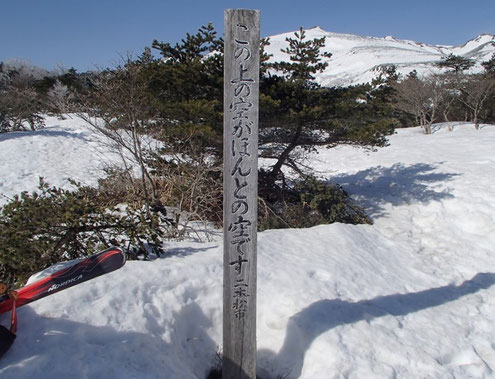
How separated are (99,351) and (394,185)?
831 cm

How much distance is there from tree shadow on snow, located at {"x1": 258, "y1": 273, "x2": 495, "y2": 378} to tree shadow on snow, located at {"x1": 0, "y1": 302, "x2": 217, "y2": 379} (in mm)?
749

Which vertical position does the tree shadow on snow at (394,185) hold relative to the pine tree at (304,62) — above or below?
below

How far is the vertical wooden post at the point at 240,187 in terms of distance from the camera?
2305 millimetres

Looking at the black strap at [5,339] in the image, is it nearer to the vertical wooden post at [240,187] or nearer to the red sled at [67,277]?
the red sled at [67,277]

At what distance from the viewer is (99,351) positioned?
7.96ft

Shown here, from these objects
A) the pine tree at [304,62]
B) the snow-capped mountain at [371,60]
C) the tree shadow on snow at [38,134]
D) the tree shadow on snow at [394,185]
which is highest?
the snow-capped mountain at [371,60]

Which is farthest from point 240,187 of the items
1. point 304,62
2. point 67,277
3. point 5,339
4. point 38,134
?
point 38,134

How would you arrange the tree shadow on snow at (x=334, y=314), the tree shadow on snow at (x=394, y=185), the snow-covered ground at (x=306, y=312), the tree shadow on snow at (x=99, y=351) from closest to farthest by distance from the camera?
1. the tree shadow on snow at (x=99, y=351)
2. the snow-covered ground at (x=306, y=312)
3. the tree shadow on snow at (x=334, y=314)
4. the tree shadow on snow at (x=394, y=185)

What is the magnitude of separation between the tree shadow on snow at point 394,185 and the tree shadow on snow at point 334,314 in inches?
131

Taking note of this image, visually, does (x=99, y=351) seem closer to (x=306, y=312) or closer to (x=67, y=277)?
(x=67, y=277)

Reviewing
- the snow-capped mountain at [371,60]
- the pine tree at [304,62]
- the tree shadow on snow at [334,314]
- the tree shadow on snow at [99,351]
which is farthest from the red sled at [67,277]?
the snow-capped mountain at [371,60]

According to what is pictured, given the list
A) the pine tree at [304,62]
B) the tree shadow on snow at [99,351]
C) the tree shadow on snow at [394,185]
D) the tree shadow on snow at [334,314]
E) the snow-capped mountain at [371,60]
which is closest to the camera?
the tree shadow on snow at [99,351]

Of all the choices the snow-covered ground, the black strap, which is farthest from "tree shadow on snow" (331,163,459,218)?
the black strap

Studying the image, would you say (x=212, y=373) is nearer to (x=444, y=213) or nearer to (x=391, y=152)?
(x=444, y=213)
